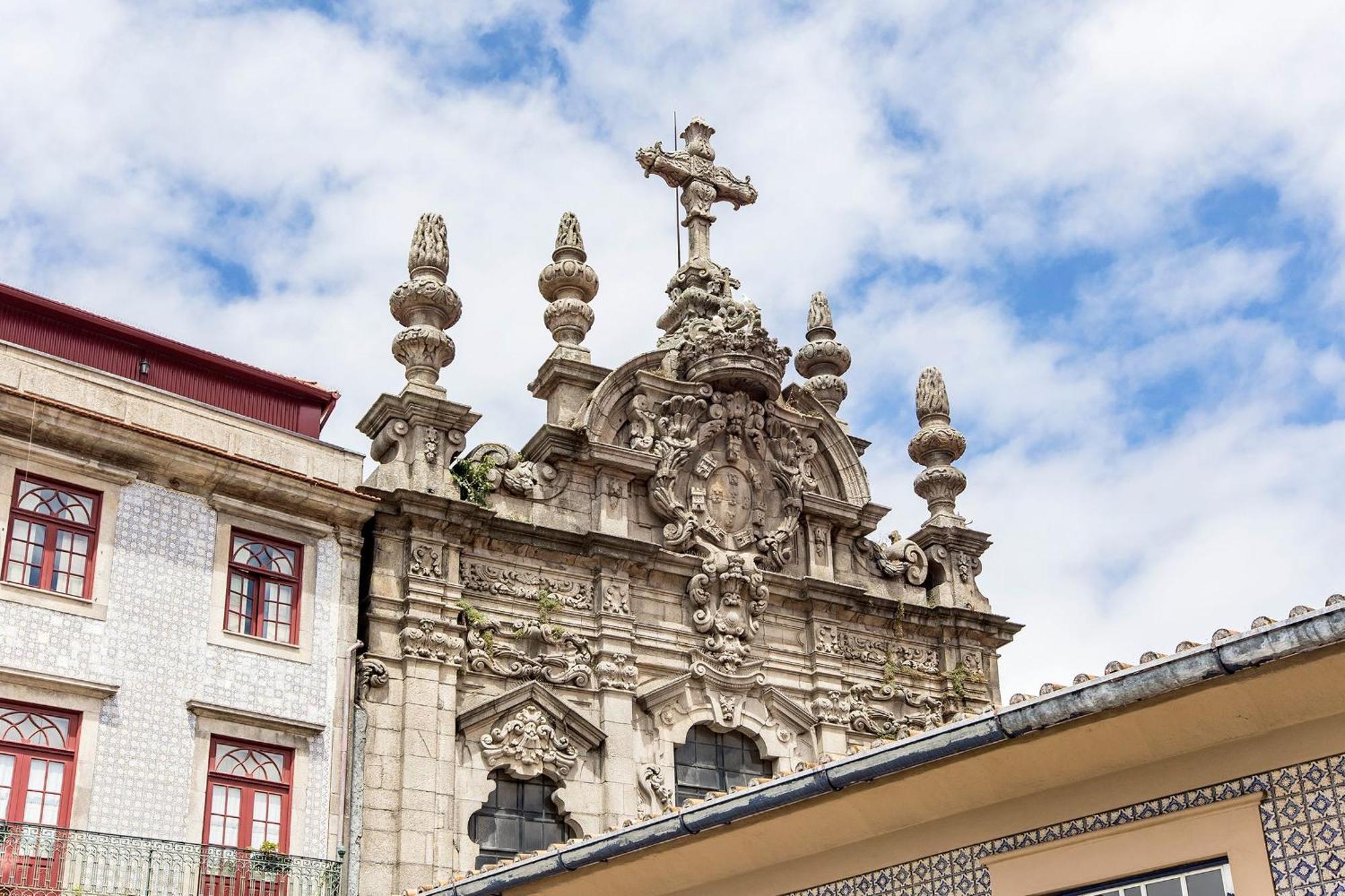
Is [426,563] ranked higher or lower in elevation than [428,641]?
higher

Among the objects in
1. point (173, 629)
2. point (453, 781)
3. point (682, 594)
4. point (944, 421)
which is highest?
point (944, 421)

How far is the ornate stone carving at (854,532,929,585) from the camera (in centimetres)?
2408

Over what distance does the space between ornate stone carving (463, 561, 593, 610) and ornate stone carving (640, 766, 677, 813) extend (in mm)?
2293

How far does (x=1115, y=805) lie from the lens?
34.1 feet

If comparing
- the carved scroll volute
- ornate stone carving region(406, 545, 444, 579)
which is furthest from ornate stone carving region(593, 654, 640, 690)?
ornate stone carving region(406, 545, 444, 579)

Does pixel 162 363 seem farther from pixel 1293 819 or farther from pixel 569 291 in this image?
pixel 1293 819

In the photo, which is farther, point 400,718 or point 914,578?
point 914,578

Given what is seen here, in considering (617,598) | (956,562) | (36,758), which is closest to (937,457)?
(956,562)

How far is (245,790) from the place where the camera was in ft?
57.0

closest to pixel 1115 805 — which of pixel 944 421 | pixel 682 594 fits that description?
pixel 682 594

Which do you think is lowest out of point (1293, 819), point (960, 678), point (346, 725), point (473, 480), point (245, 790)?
point (1293, 819)

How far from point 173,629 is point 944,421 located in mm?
13027

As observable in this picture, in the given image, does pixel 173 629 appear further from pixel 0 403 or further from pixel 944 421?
pixel 944 421

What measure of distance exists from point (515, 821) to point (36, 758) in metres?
5.80
